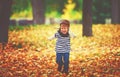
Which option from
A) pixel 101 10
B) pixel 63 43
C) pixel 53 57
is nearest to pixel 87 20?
pixel 53 57

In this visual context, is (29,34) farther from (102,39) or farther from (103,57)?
(103,57)

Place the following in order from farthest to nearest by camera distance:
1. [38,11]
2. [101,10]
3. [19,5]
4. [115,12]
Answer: [19,5], [101,10], [38,11], [115,12]

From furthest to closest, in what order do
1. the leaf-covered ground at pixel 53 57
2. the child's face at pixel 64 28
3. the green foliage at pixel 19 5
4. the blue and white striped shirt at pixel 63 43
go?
the green foliage at pixel 19 5 → the leaf-covered ground at pixel 53 57 → the blue and white striped shirt at pixel 63 43 → the child's face at pixel 64 28

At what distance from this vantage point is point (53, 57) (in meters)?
13.4

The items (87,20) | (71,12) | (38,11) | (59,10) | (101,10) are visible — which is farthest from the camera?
(71,12)

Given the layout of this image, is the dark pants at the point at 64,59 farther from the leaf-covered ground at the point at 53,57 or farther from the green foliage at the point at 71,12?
the green foliage at the point at 71,12

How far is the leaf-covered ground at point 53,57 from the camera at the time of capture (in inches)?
428

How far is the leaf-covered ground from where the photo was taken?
10.9 meters

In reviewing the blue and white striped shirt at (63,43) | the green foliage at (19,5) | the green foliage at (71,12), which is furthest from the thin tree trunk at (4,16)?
the green foliage at (71,12)

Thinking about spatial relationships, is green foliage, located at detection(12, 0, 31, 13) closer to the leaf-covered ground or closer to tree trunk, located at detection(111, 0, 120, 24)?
tree trunk, located at detection(111, 0, 120, 24)

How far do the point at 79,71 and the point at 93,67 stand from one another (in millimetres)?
590

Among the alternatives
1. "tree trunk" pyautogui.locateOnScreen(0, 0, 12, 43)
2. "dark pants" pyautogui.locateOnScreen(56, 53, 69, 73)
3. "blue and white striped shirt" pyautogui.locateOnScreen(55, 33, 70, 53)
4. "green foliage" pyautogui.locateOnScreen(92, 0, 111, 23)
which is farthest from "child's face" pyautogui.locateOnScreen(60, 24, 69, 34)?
"green foliage" pyautogui.locateOnScreen(92, 0, 111, 23)

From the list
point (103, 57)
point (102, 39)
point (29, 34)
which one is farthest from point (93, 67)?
point (29, 34)

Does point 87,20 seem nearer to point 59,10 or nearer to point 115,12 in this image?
point 115,12
